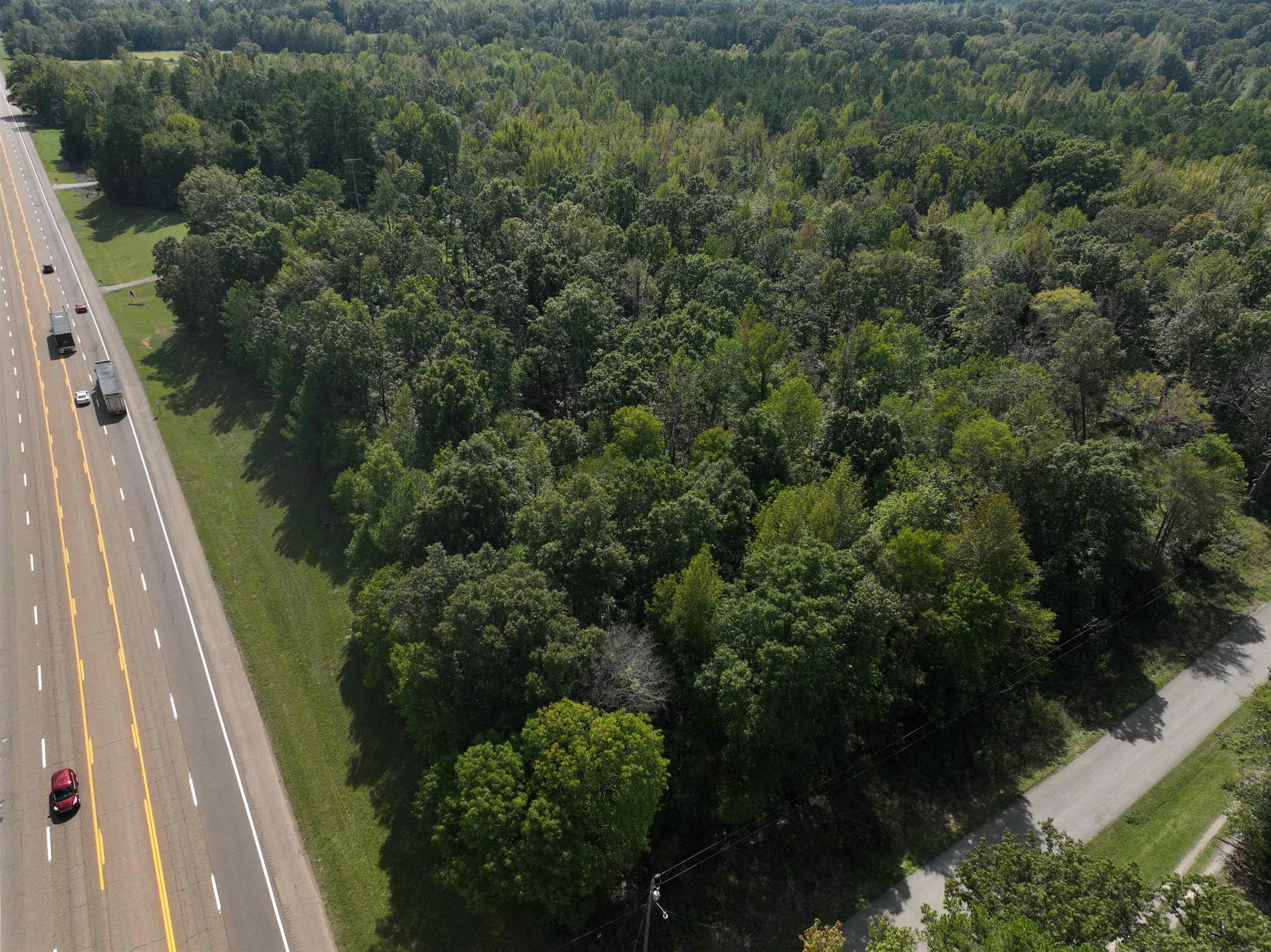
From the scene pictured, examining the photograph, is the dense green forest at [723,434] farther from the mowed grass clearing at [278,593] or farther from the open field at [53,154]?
the open field at [53,154]

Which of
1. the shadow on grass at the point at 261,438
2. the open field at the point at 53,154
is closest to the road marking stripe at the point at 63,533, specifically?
the shadow on grass at the point at 261,438

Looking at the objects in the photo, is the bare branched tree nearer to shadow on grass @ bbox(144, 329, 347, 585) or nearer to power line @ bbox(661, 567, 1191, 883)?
power line @ bbox(661, 567, 1191, 883)

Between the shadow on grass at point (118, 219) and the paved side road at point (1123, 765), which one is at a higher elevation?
the shadow on grass at point (118, 219)

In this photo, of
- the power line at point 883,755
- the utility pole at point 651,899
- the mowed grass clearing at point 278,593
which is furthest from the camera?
the mowed grass clearing at point 278,593

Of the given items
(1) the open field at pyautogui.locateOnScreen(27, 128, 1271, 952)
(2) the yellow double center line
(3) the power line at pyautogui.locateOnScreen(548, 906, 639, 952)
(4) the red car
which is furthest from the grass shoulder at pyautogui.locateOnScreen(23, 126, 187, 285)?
(3) the power line at pyautogui.locateOnScreen(548, 906, 639, 952)

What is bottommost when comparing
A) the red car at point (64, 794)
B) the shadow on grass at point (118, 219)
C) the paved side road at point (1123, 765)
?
the red car at point (64, 794)

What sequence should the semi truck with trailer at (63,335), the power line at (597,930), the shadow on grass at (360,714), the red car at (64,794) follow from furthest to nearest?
1. the semi truck with trailer at (63,335)
2. the red car at (64,794)
3. the shadow on grass at (360,714)
4. the power line at (597,930)

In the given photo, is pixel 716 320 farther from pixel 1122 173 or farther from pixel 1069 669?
pixel 1122 173
